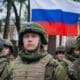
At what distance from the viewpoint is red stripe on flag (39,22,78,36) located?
31.5 ft

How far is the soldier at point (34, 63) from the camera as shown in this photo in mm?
5684

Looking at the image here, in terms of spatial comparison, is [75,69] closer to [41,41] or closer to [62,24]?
[41,41]

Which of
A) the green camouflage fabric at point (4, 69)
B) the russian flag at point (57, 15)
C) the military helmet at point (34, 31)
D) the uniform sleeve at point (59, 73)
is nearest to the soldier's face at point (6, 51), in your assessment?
the russian flag at point (57, 15)

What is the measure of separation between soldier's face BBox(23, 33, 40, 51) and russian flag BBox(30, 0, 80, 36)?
351cm

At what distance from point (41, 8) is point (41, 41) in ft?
12.8

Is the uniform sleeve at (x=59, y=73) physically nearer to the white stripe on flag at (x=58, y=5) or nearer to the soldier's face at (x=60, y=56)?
the soldier's face at (x=60, y=56)

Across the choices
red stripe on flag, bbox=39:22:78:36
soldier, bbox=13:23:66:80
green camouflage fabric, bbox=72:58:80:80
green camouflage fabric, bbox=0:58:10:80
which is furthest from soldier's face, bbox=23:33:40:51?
red stripe on flag, bbox=39:22:78:36

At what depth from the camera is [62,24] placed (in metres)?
10.2

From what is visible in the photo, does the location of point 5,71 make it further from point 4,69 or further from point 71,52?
point 71,52

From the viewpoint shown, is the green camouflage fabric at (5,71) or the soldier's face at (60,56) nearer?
the green camouflage fabric at (5,71)

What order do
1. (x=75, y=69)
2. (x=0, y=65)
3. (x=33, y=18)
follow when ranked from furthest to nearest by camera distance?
(x=33, y=18) < (x=0, y=65) < (x=75, y=69)

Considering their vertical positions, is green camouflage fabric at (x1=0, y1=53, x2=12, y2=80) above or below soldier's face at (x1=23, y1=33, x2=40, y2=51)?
below

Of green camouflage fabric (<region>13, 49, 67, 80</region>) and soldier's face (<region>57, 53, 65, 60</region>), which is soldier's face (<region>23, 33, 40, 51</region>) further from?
soldier's face (<region>57, 53, 65, 60</region>)

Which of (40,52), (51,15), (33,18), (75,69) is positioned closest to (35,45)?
(40,52)
